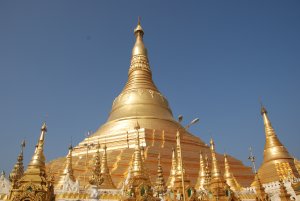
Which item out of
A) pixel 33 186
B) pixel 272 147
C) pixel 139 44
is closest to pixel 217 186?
pixel 33 186

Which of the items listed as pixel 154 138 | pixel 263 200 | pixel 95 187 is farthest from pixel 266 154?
pixel 95 187

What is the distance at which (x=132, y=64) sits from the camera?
34.1m

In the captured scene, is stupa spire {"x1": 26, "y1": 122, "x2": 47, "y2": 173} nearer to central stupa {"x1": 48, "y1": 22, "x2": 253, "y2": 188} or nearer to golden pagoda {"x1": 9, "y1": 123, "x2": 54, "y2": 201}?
golden pagoda {"x1": 9, "y1": 123, "x2": 54, "y2": 201}

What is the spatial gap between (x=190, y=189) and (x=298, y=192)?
7223 millimetres

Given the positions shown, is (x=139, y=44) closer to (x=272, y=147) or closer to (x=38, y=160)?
(x=272, y=147)

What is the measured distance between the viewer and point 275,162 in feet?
61.3

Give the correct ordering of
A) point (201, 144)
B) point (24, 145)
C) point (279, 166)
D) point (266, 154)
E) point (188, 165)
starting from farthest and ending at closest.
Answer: point (201, 144) < point (188, 165) < point (266, 154) < point (279, 166) < point (24, 145)

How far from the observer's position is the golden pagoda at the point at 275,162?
691 inches

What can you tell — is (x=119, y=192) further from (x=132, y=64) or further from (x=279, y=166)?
(x=132, y=64)

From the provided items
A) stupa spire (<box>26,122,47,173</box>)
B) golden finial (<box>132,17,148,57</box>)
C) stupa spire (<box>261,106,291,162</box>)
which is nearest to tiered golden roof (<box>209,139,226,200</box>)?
stupa spire (<box>26,122,47,173</box>)

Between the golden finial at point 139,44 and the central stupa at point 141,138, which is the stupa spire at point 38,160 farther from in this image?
the golden finial at point 139,44

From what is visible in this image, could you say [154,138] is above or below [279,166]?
above

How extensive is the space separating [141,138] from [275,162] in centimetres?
1023

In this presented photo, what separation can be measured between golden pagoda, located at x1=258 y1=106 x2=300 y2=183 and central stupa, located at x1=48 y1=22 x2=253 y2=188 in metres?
3.89
